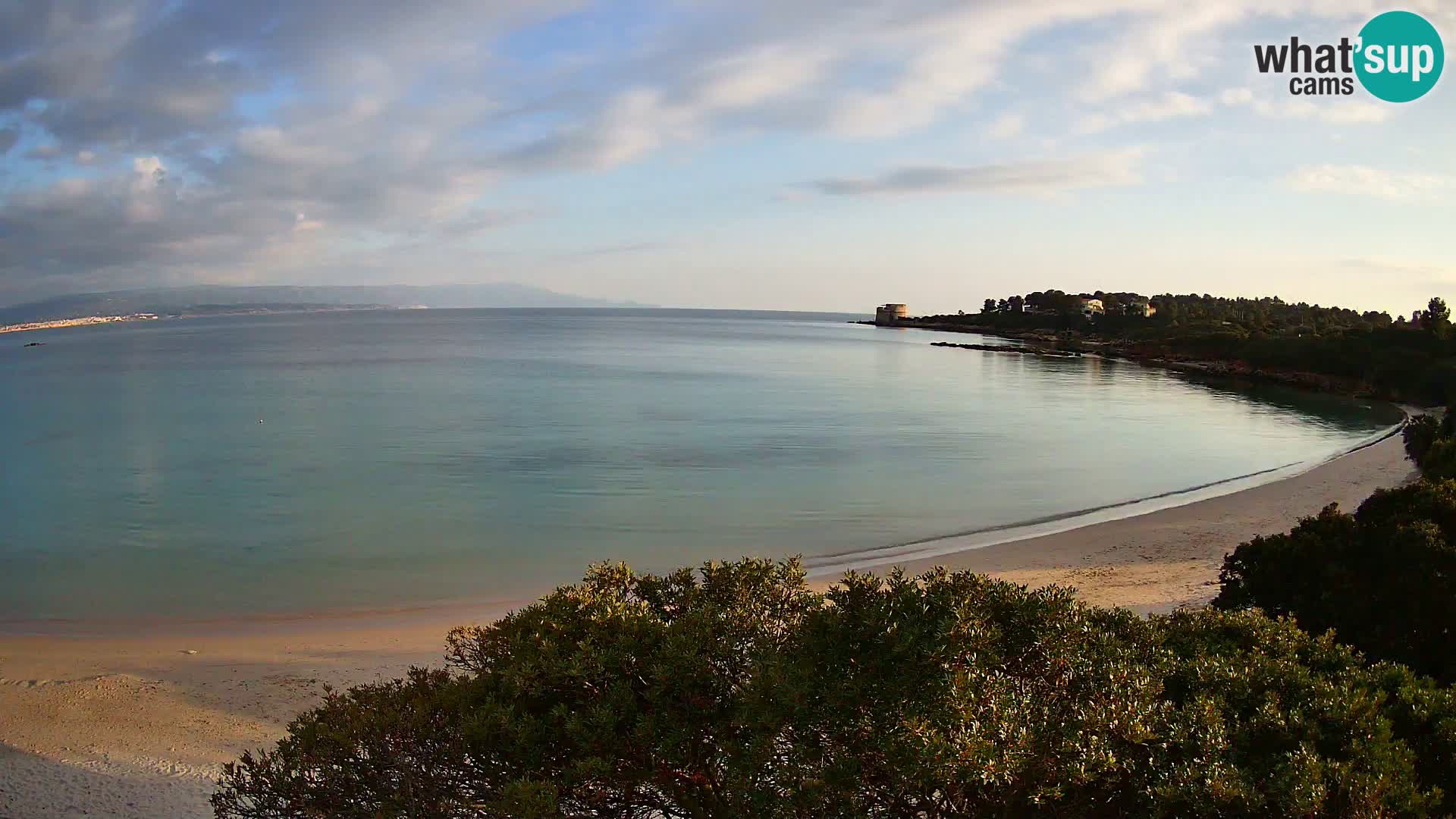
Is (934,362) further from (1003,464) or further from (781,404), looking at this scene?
(1003,464)

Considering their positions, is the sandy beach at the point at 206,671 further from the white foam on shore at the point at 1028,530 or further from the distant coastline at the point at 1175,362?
the distant coastline at the point at 1175,362

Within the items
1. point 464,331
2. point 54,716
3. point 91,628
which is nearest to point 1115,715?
point 54,716

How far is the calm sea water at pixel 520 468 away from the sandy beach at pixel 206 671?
216cm

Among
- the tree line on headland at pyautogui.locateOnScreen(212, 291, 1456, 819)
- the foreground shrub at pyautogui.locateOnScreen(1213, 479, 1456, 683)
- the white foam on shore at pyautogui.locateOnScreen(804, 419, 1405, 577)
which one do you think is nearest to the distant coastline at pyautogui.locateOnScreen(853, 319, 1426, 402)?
the white foam on shore at pyautogui.locateOnScreen(804, 419, 1405, 577)

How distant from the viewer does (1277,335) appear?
82.4m

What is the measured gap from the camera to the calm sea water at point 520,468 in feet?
58.3

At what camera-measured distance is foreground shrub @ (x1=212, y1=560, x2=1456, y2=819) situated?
3.93 meters

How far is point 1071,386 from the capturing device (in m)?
62.0

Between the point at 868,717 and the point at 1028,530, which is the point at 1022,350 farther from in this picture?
the point at 868,717

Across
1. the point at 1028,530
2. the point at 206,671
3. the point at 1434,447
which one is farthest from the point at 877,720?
the point at 1028,530

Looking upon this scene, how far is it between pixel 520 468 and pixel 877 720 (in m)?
26.6

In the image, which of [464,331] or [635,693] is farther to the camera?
[464,331]

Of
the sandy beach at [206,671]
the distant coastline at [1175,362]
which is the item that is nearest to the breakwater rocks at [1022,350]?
the distant coastline at [1175,362]

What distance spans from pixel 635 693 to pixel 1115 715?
7.62 ft
